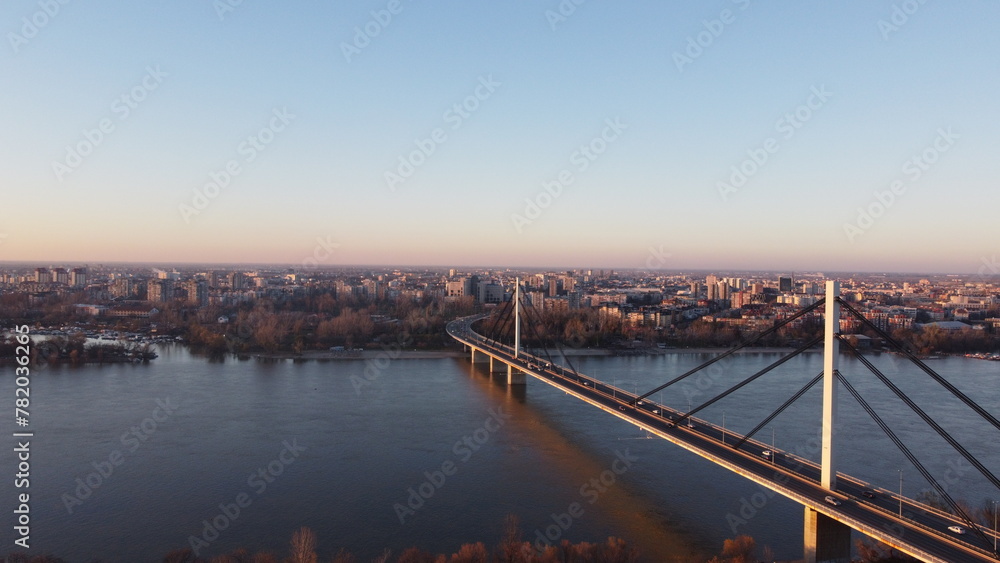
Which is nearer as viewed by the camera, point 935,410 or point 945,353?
point 935,410

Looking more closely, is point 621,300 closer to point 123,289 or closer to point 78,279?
point 123,289

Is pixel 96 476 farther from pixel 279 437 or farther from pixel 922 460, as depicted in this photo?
pixel 922 460

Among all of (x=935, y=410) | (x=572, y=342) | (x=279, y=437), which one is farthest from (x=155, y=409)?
(x=572, y=342)

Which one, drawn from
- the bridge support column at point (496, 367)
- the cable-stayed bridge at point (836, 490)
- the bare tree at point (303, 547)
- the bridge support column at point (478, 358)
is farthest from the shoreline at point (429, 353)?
the bare tree at point (303, 547)

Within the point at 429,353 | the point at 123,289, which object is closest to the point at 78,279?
the point at 123,289

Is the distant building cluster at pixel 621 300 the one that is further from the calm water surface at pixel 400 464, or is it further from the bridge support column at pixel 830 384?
the bridge support column at pixel 830 384
